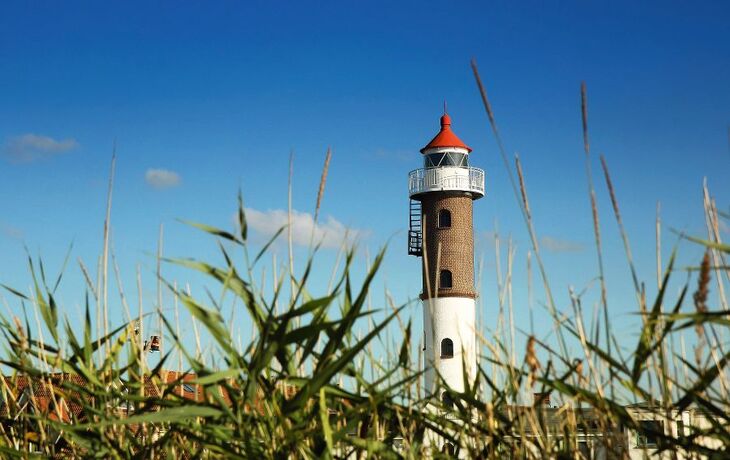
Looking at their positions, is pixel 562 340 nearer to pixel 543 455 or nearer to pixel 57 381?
pixel 543 455

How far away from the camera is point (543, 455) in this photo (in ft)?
6.07

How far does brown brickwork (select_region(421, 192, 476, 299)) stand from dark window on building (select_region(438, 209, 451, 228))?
9 centimetres

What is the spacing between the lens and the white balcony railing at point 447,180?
2506 cm

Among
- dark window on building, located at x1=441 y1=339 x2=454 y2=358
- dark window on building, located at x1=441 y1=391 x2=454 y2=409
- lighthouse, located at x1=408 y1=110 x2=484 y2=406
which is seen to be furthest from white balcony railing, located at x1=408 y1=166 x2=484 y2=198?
dark window on building, located at x1=441 y1=391 x2=454 y2=409

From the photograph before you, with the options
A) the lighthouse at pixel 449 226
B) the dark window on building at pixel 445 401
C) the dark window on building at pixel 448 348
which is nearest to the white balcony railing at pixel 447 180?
the lighthouse at pixel 449 226

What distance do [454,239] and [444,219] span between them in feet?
2.37

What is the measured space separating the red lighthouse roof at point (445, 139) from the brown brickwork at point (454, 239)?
1.66 metres

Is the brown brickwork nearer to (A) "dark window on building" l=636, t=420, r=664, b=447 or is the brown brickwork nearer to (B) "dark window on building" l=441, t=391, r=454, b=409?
(B) "dark window on building" l=441, t=391, r=454, b=409

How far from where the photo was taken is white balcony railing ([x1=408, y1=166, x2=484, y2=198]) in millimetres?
25062

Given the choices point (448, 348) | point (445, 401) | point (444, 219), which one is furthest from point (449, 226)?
point (445, 401)

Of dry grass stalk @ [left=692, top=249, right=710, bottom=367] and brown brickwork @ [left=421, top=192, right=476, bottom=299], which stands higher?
brown brickwork @ [left=421, top=192, right=476, bottom=299]

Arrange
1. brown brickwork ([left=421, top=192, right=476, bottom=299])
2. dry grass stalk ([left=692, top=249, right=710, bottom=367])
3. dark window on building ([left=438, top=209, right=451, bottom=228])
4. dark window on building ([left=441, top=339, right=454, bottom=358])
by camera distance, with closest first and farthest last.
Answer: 1. dry grass stalk ([left=692, top=249, right=710, bottom=367])
2. dark window on building ([left=441, top=339, right=454, bottom=358])
3. brown brickwork ([left=421, top=192, right=476, bottom=299])
4. dark window on building ([left=438, top=209, right=451, bottom=228])

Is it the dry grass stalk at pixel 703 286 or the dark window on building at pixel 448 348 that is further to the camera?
the dark window on building at pixel 448 348

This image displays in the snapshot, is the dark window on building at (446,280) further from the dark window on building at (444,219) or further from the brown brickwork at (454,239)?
the dark window on building at (444,219)
